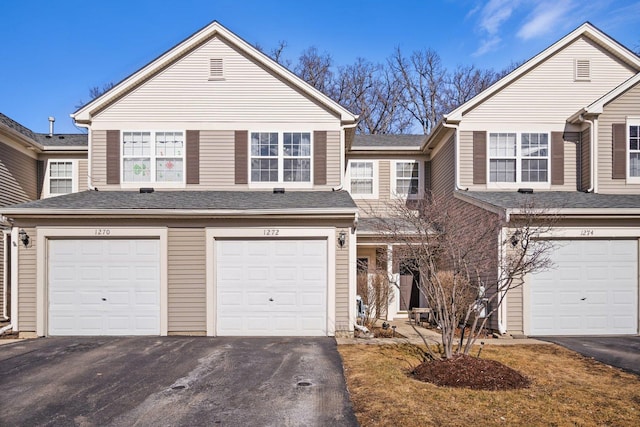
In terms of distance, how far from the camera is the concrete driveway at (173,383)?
5.86 m

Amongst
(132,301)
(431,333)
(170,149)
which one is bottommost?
(431,333)

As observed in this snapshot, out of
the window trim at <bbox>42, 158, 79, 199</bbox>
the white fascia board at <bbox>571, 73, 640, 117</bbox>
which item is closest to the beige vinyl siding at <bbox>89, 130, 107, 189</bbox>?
the window trim at <bbox>42, 158, 79, 199</bbox>

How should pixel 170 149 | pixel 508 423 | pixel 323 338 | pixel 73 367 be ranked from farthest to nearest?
1. pixel 170 149
2. pixel 323 338
3. pixel 73 367
4. pixel 508 423

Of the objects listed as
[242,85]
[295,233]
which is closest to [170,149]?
[242,85]

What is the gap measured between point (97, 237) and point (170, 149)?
3376mm

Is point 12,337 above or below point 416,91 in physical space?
below

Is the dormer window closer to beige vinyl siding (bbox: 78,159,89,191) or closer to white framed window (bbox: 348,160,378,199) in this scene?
white framed window (bbox: 348,160,378,199)

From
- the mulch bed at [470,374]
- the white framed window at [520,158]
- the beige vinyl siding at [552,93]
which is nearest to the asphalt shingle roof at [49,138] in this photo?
the beige vinyl siding at [552,93]

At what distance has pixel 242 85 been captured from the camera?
13.5 metres

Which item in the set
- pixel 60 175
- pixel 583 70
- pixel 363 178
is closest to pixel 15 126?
pixel 60 175

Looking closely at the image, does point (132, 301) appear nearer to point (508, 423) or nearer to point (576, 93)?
point (508, 423)

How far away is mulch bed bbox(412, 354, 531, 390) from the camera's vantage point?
271 inches

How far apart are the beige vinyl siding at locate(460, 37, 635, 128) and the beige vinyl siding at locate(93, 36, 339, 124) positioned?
478 cm

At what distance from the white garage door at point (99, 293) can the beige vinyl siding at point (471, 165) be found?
28.6ft
